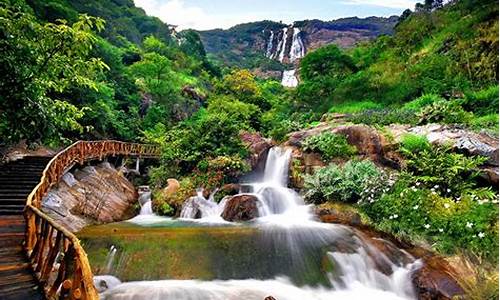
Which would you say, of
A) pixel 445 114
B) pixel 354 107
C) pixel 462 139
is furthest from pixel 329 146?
pixel 354 107

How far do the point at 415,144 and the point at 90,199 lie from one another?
12.3 m

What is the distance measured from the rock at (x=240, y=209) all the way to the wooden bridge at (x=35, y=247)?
5773 mm

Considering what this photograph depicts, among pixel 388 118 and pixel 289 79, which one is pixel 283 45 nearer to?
pixel 289 79

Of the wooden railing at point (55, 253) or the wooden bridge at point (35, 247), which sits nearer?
the wooden railing at point (55, 253)

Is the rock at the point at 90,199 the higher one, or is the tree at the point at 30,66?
the tree at the point at 30,66

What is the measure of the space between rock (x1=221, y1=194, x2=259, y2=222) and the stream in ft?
5.50

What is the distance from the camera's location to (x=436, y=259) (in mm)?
8586

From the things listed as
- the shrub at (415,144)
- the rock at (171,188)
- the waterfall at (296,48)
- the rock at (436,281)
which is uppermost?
the waterfall at (296,48)

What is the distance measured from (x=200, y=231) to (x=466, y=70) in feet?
55.9

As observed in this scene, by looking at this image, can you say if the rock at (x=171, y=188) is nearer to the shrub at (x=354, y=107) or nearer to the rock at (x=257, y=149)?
the rock at (x=257, y=149)

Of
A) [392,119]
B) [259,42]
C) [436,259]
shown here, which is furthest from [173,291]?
[259,42]

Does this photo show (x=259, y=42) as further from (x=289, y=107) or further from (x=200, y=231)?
(x=200, y=231)

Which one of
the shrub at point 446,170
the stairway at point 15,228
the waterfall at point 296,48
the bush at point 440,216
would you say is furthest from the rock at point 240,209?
the waterfall at point 296,48

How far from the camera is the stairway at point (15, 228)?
211 inches
